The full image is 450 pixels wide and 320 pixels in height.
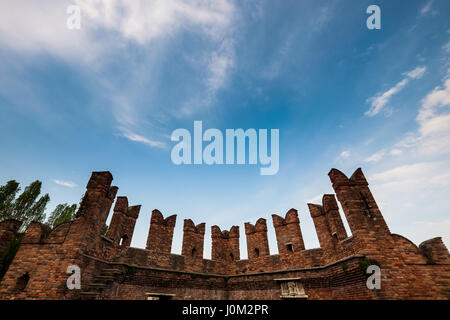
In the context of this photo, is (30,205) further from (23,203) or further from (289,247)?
(289,247)

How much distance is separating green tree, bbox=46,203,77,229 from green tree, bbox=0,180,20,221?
4.61 meters

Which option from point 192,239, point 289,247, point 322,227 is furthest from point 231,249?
point 322,227

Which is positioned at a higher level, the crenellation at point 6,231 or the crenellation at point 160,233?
the crenellation at point 160,233

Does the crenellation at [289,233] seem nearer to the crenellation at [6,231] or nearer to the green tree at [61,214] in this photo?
the crenellation at [6,231]

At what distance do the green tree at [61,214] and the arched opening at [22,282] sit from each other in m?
22.1

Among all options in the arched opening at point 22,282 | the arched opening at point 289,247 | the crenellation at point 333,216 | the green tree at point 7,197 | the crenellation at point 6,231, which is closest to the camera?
the arched opening at point 22,282

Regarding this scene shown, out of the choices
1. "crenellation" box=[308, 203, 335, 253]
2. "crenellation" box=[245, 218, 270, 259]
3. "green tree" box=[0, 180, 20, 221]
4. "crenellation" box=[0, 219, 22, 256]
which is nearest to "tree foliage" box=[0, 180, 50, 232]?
"green tree" box=[0, 180, 20, 221]

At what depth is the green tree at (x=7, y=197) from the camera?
2316 cm

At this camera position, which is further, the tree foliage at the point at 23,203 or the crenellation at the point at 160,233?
the tree foliage at the point at 23,203

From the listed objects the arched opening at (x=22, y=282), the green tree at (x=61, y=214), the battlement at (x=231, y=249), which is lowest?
the arched opening at (x=22, y=282)

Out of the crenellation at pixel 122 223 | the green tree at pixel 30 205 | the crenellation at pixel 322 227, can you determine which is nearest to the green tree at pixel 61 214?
the green tree at pixel 30 205

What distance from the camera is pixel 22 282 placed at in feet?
23.4

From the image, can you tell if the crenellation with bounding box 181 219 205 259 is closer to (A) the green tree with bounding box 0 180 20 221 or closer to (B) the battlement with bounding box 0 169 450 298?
(B) the battlement with bounding box 0 169 450 298
